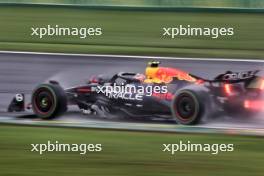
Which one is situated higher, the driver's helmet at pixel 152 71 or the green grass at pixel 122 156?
the driver's helmet at pixel 152 71

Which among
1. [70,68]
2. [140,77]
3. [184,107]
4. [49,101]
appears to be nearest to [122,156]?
[184,107]

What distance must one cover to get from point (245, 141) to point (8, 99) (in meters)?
2.53

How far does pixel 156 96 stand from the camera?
7863 millimetres

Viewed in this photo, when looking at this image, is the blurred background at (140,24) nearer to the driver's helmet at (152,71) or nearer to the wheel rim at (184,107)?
the driver's helmet at (152,71)

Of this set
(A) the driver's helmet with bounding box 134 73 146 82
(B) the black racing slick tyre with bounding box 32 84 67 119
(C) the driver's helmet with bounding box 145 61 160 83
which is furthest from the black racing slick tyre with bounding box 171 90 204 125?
(B) the black racing slick tyre with bounding box 32 84 67 119

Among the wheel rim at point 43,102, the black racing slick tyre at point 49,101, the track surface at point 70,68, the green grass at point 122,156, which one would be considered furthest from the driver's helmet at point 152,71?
the wheel rim at point 43,102

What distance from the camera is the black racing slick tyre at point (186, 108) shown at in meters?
7.69

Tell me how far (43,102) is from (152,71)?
3.81 feet

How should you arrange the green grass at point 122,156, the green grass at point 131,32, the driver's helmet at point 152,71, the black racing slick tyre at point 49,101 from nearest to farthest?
1. the green grass at point 122,156
2. the driver's helmet at point 152,71
3. the black racing slick tyre at point 49,101
4. the green grass at point 131,32

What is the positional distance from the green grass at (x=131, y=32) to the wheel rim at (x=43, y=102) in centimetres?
224

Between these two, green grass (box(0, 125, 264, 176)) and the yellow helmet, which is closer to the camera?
green grass (box(0, 125, 264, 176))

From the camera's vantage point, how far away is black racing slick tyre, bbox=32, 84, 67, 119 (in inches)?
318

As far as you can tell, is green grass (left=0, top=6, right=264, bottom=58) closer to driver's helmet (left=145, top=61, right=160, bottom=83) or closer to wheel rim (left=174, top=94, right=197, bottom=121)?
driver's helmet (left=145, top=61, right=160, bottom=83)

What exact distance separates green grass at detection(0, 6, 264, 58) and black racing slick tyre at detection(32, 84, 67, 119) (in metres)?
2.23
